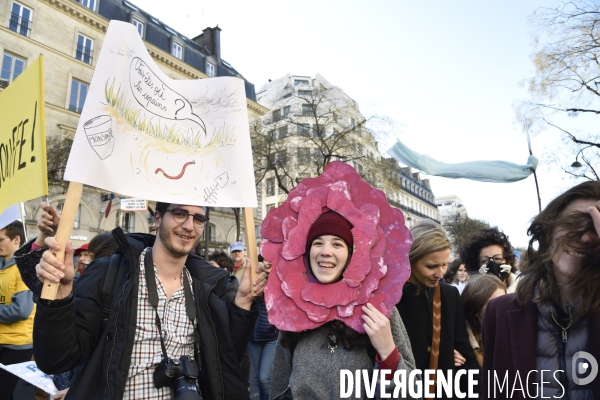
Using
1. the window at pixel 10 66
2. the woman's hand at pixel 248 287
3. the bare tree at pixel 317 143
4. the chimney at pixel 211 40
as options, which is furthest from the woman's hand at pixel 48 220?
the chimney at pixel 211 40

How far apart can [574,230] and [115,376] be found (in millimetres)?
2081

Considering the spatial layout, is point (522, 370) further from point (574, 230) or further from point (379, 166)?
point (379, 166)

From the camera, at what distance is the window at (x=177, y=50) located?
3128 cm

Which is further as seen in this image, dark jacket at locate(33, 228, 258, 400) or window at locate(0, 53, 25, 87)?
window at locate(0, 53, 25, 87)

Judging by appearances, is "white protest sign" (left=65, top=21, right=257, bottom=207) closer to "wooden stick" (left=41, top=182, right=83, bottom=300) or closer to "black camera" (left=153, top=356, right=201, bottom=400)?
"wooden stick" (left=41, top=182, right=83, bottom=300)

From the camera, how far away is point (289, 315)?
1.88 m

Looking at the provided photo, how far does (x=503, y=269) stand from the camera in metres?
4.14

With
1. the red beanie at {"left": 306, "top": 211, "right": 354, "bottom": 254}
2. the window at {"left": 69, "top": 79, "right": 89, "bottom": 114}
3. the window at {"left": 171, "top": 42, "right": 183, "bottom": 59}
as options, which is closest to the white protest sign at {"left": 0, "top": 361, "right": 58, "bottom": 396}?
the red beanie at {"left": 306, "top": 211, "right": 354, "bottom": 254}

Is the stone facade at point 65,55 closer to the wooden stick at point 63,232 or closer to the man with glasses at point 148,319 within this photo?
the man with glasses at point 148,319

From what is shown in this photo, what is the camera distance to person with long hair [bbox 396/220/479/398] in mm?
2484

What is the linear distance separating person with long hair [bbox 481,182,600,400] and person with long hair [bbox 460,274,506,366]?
3.40 feet

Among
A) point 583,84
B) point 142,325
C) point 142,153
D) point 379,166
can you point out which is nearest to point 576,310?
point 142,325

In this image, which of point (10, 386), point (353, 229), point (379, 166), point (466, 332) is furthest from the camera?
point (379, 166)

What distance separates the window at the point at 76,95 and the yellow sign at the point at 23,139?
2460cm
